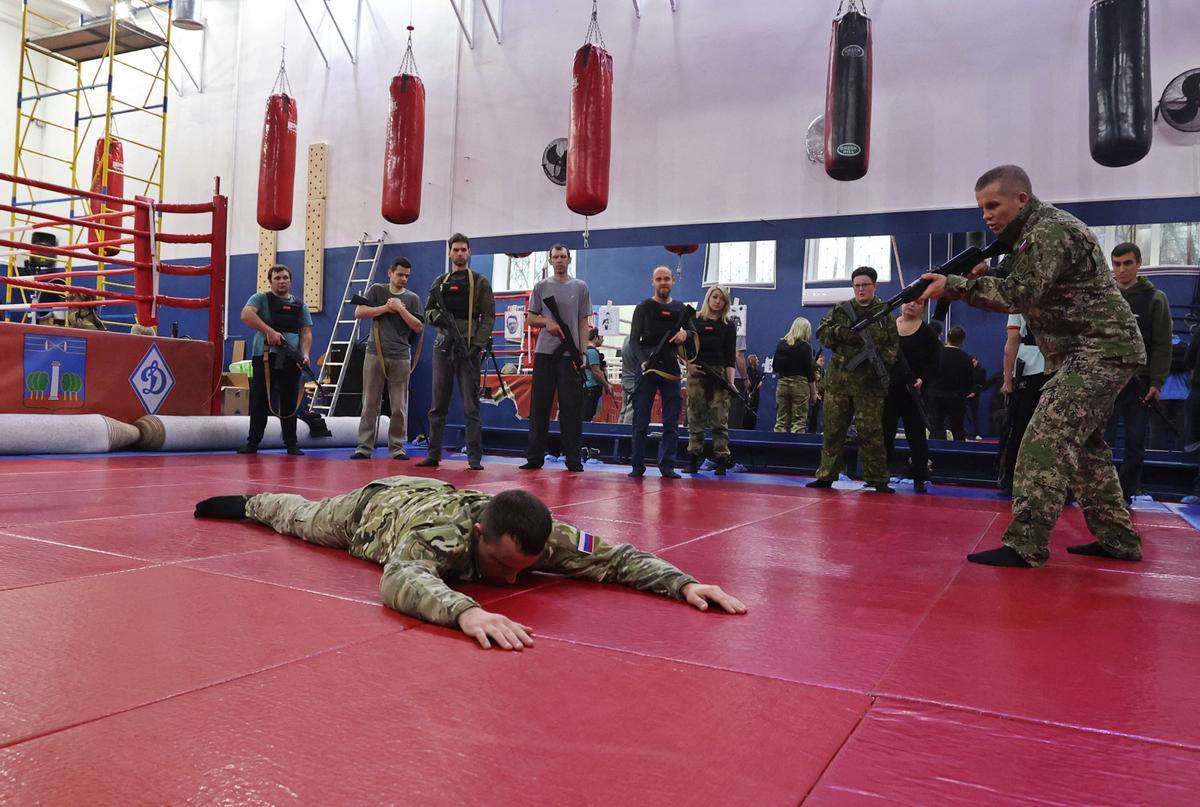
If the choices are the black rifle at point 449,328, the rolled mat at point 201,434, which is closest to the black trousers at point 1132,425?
the black rifle at point 449,328

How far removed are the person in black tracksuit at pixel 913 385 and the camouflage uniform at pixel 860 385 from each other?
19 centimetres

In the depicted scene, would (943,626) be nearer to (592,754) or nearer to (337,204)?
(592,754)

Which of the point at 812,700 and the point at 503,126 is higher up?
the point at 503,126

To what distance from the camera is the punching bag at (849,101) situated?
282 inches

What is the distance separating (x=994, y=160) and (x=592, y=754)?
28.9 feet

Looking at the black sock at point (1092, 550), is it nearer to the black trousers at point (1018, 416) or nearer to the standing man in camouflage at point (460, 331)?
the black trousers at point (1018, 416)

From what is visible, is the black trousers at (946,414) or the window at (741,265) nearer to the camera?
the black trousers at (946,414)

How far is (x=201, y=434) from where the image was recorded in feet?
26.0

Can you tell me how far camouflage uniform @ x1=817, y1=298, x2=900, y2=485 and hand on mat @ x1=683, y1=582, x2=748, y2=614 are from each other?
4.24 m

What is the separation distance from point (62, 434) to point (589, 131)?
17.1 feet

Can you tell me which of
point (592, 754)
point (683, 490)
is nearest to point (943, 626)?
point (592, 754)

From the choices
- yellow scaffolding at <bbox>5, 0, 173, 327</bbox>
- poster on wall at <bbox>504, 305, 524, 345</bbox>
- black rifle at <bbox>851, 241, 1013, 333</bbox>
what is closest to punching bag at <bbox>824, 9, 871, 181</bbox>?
black rifle at <bbox>851, 241, 1013, 333</bbox>

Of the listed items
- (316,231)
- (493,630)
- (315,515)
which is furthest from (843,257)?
(493,630)

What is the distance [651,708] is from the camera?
5.09 ft
